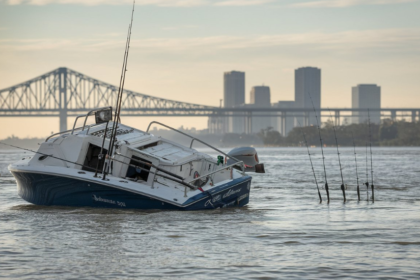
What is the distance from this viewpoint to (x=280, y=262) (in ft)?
34.3

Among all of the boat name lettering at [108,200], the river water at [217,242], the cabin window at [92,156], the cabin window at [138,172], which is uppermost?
the cabin window at [92,156]

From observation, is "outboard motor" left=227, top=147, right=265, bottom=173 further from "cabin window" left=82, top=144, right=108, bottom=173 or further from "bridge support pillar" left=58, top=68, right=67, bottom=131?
"bridge support pillar" left=58, top=68, right=67, bottom=131

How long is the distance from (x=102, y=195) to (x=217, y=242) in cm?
451

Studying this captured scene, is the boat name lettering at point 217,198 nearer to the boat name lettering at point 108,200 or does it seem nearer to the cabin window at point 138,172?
the cabin window at point 138,172

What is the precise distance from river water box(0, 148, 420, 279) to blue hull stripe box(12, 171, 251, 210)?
190mm

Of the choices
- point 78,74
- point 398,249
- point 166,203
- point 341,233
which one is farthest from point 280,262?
point 78,74

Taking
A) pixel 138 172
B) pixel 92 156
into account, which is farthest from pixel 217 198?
pixel 92 156

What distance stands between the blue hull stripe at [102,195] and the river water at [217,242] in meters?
0.19

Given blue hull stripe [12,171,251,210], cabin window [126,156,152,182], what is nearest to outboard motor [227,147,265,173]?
blue hull stripe [12,171,251,210]

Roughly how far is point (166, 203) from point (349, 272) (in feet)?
20.6

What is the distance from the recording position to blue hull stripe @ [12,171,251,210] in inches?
616

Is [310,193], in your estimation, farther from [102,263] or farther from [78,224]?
[102,263]

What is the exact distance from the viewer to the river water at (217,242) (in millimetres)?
9891

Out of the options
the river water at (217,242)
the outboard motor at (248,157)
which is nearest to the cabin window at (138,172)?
the river water at (217,242)
